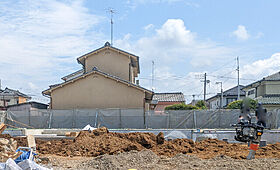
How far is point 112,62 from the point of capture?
119 feet

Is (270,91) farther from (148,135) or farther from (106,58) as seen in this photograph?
(148,135)

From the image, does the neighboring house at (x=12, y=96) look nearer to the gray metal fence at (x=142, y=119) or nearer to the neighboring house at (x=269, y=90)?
the gray metal fence at (x=142, y=119)

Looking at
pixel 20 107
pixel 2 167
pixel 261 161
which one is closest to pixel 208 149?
pixel 261 161

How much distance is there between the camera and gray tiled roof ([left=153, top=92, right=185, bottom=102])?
207 feet

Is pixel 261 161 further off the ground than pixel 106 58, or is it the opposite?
pixel 106 58

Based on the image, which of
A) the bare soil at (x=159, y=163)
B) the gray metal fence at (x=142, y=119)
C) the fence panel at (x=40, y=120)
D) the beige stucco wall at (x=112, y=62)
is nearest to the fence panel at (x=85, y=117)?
the gray metal fence at (x=142, y=119)

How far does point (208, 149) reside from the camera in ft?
44.8

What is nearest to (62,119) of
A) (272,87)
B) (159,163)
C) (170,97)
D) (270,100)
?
(159,163)

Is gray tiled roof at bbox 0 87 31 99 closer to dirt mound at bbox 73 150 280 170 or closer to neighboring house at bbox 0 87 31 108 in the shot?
neighboring house at bbox 0 87 31 108

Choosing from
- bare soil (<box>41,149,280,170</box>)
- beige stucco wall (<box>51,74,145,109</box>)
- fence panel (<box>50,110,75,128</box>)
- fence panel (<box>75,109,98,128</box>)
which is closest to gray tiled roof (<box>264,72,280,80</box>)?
beige stucco wall (<box>51,74,145,109</box>)

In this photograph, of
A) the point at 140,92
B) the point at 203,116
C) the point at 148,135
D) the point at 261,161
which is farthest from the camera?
the point at 140,92

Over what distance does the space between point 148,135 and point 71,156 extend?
3641 mm

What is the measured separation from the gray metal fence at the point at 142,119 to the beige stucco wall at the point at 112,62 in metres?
7.35

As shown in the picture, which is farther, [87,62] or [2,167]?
[87,62]
